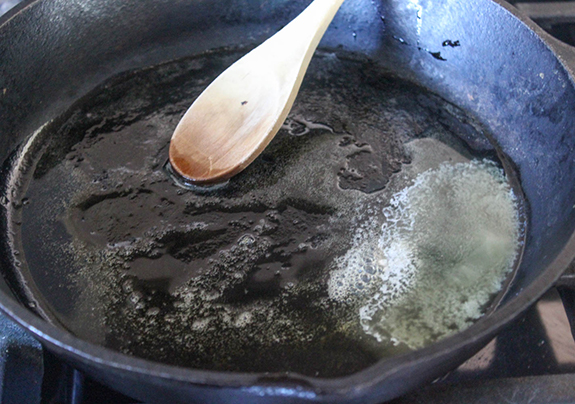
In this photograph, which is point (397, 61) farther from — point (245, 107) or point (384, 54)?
point (245, 107)

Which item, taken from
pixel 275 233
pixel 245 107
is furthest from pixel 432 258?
pixel 245 107

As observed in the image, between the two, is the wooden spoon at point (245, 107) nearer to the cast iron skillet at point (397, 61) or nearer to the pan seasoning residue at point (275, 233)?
the pan seasoning residue at point (275, 233)

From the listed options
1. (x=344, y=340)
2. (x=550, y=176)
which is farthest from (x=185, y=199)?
(x=550, y=176)

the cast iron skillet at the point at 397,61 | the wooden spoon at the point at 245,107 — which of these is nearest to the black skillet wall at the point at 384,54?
the cast iron skillet at the point at 397,61

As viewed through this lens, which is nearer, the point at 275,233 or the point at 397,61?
the point at 275,233

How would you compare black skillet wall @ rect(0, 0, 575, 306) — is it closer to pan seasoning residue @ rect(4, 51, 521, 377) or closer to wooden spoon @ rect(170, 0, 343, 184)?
pan seasoning residue @ rect(4, 51, 521, 377)

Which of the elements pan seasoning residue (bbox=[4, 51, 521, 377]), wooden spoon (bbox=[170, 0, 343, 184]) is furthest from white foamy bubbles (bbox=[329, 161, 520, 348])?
wooden spoon (bbox=[170, 0, 343, 184])

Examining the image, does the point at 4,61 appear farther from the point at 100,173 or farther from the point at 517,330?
the point at 517,330
